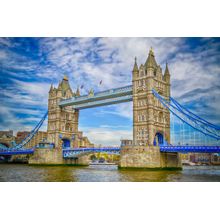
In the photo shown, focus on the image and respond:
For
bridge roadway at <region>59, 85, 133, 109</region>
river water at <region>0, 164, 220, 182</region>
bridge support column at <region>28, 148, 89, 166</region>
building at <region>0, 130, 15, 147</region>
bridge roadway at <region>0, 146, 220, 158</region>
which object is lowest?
river water at <region>0, 164, 220, 182</region>

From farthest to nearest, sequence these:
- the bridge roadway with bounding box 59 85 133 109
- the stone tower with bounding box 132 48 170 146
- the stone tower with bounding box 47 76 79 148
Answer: the stone tower with bounding box 47 76 79 148 → the bridge roadway with bounding box 59 85 133 109 → the stone tower with bounding box 132 48 170 146

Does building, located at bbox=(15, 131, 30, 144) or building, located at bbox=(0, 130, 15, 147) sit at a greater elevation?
building, located at bbox=(15, 131, 30, 144)

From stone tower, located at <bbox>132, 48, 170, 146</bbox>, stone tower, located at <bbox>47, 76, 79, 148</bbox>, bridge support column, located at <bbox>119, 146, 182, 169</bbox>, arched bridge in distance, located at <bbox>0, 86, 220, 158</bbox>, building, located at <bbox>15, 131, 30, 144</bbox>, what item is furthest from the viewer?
building, located at <bbox>15, 131, 30, 144</bbox>

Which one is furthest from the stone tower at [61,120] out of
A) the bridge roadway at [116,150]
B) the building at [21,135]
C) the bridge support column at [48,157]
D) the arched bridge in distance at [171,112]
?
the bridge roadway at [116,150]

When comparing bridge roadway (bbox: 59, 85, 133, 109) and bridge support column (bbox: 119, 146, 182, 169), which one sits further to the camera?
bridge roadway (bbox: 59, 85, 133, 109)

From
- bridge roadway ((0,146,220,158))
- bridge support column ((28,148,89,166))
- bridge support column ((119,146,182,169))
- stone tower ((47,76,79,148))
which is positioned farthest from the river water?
stone tower ((47,76,79,148))

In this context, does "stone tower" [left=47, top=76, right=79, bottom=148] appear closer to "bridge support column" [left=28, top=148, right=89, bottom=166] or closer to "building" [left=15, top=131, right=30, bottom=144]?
"bridge support column" [left=28, top=148, right=89, bottom=166]

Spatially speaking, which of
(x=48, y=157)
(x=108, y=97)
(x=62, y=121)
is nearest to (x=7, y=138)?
(x=62, y=121)

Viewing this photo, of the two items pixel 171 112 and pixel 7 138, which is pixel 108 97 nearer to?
pixel 171 112
